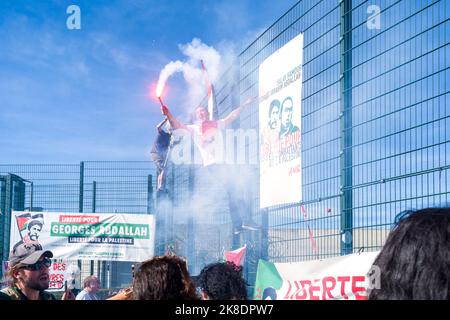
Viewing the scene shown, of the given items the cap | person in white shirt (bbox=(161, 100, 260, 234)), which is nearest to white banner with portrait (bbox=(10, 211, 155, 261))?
person in white shirt (bbox=(161, 100, 260, 234))

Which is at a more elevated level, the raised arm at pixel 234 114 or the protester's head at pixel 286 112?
the raised arm at pixel 234 114

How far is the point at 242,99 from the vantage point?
6949mm

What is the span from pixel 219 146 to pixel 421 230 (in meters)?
5.71

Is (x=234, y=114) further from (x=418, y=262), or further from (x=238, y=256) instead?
(x=418, y=262)

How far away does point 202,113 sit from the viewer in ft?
22.9

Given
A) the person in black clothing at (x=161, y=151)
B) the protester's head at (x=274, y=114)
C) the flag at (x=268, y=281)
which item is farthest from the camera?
the person in black clothing at (x=161, y=151)

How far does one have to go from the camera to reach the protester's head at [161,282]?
238cm

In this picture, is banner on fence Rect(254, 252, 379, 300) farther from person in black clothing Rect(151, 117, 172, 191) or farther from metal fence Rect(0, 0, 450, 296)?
person in black clothing Rect(151, 117, 172, 191)

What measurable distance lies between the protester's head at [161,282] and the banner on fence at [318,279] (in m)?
1.78

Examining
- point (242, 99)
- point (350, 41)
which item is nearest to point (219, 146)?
point (242, 99)

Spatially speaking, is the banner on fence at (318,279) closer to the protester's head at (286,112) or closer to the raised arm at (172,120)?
the protester's head at (286,112)

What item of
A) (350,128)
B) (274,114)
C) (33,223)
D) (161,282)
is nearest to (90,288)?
(33,223)

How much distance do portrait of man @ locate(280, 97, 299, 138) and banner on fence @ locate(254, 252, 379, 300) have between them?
1.11 m

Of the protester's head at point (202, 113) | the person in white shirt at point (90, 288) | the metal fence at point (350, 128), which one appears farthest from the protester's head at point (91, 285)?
the protester's head at point (202, 113)
